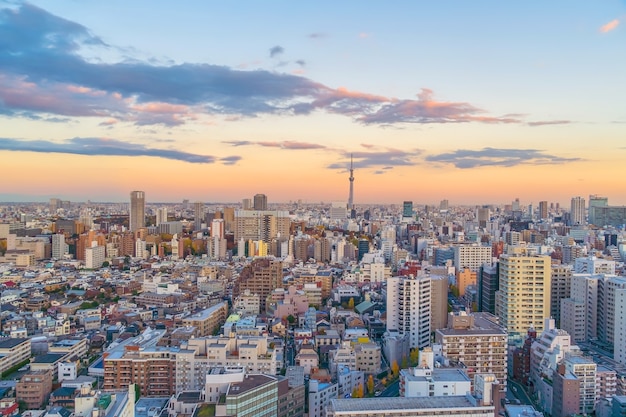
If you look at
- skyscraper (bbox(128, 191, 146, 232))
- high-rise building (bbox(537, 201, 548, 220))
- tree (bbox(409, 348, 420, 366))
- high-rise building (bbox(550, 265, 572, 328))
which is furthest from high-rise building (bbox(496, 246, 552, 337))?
high-rise building (bbox(537, 201, 548, 220))

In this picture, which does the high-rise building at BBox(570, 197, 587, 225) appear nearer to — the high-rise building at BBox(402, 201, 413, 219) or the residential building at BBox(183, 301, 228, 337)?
the high-rise building at BBox(402, 201, 413, 219)

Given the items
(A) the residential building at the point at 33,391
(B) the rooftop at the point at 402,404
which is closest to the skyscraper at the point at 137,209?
(A) the residential building at the point at 33,391

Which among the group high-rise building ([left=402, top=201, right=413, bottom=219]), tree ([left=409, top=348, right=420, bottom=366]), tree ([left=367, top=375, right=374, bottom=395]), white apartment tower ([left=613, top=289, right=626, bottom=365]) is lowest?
tree ([left=367, top=375, right=374, bottom=395])

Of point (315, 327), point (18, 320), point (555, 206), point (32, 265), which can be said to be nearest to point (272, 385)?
point (315, 327)

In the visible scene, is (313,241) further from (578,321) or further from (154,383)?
(154,383)

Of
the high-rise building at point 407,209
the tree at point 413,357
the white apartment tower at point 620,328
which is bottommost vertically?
the tree at point 413,357

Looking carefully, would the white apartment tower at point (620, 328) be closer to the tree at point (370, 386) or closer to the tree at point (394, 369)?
the tree at point (394, 369)
